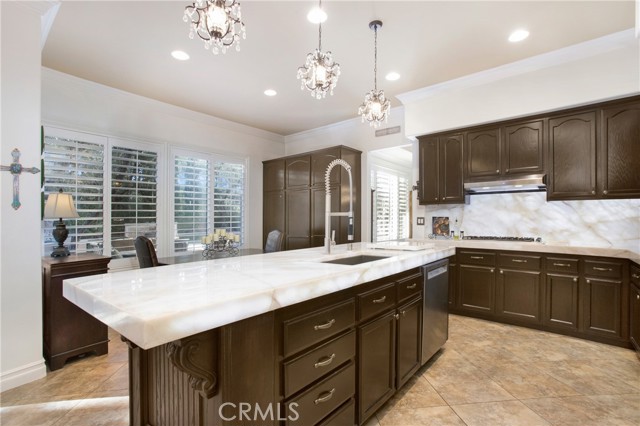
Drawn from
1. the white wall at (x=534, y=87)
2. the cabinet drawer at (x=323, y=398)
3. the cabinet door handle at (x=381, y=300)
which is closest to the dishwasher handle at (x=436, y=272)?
the cabinet door handle at (x=381, y=300)

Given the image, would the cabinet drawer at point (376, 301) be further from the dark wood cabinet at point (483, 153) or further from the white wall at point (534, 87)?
the white wall at point (534, 87)

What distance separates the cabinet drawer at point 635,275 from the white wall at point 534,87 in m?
1.68

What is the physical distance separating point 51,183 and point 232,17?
3.25 m

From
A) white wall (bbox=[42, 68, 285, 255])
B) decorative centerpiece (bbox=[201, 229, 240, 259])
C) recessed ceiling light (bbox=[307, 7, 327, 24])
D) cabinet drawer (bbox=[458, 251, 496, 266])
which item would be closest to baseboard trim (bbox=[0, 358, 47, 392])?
decorative centerpiece (bbox=[201, 229, 240, 259])

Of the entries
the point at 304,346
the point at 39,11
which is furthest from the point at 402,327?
the point at 39,11

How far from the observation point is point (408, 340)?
2201 millimetres

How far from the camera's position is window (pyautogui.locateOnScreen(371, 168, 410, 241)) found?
5557 millimetres

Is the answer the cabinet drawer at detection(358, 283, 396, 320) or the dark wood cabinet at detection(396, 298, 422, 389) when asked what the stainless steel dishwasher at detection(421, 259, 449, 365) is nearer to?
the dark wood cabinet at detection(396, 298, 422, 389)

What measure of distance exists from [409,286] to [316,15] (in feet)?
7.72

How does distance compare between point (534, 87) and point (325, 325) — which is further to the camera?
point (534, 87)

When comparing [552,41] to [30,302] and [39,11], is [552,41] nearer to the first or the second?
[39,11]

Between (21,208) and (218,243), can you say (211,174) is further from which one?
(21,208)

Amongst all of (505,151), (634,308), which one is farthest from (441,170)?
(634,308)

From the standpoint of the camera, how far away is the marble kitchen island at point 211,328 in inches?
37.6
